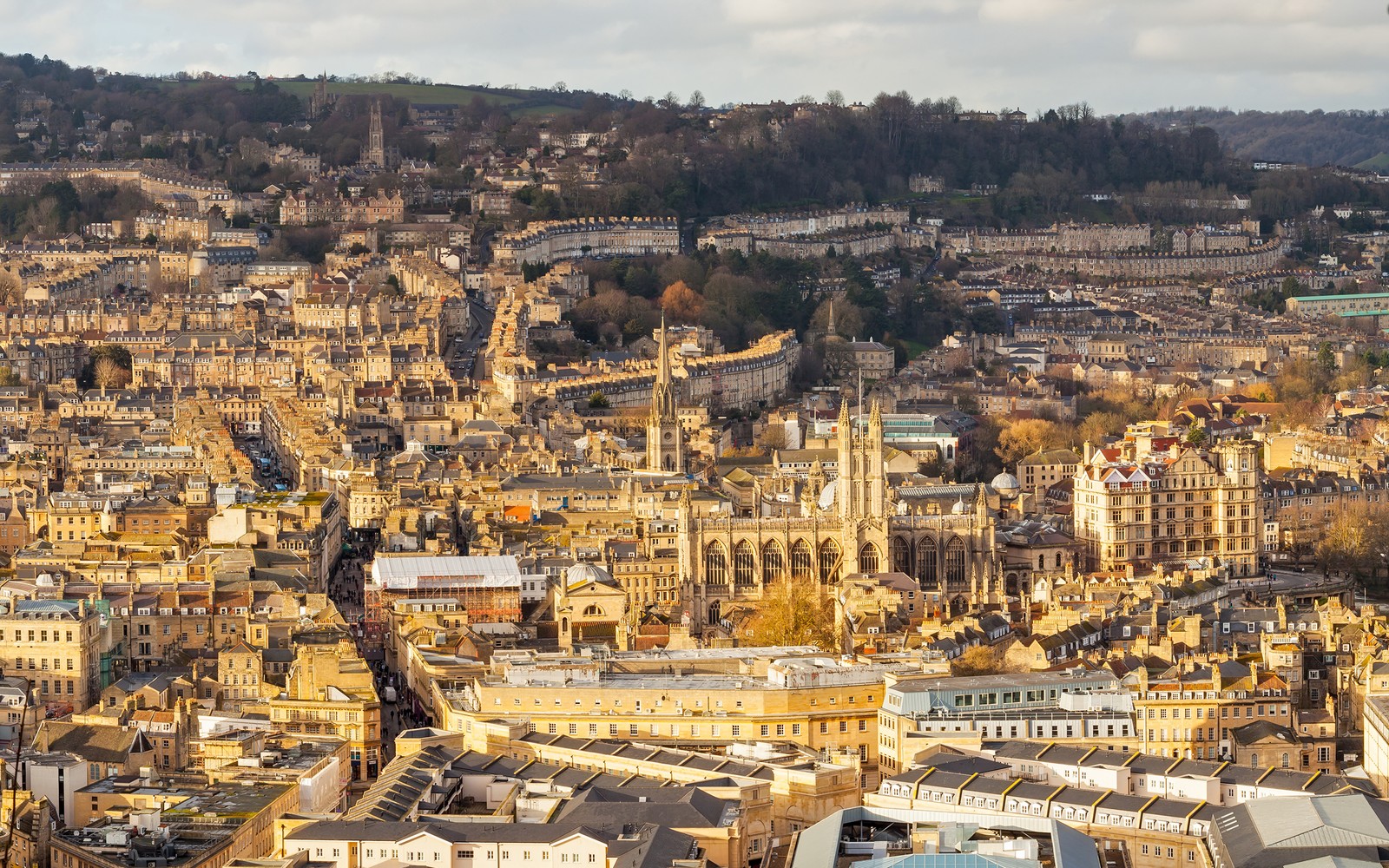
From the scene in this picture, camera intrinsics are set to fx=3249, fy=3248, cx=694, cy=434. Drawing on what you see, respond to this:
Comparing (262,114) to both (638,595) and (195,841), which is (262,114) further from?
(195,841)

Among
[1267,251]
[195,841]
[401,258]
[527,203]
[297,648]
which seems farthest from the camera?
[1267,251]

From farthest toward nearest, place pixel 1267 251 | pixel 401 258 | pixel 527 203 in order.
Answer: pixel 1267 251 → pixel 527 203 → pixel 401 258

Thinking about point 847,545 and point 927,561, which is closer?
point 847,545

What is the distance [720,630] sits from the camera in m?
58.3

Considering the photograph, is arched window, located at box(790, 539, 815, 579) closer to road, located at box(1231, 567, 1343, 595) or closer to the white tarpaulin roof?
the white tarpaulin roof

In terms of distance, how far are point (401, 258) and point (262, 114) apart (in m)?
34.7

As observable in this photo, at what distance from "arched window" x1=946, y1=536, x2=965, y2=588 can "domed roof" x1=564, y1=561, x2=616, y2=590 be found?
7.36 m

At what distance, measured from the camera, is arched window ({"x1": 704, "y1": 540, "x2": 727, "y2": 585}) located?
207ft

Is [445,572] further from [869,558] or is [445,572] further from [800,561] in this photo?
[869,558]

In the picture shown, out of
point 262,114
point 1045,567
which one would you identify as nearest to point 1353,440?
point 1045,567

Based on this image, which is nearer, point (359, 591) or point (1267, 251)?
point (359, 591)

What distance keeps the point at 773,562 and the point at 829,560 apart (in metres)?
1.14

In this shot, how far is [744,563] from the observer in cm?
6356

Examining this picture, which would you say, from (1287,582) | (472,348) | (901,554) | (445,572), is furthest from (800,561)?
(472,348)
